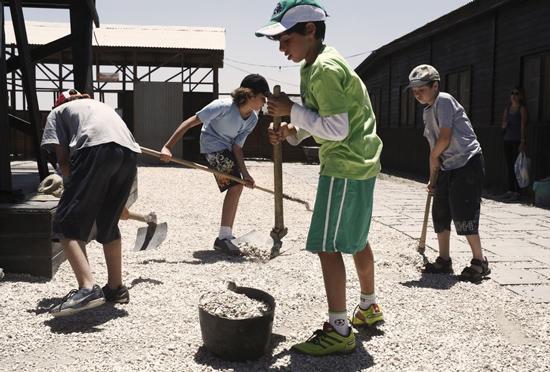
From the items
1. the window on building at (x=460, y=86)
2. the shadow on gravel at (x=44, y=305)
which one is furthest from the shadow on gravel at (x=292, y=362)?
the window on building at (x=460, y=86)

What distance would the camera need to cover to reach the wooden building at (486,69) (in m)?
10.7

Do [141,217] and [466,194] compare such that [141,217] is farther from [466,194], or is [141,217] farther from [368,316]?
[466,194]

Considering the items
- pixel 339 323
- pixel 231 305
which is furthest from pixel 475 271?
pixel 231 305

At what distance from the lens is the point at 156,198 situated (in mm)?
9945

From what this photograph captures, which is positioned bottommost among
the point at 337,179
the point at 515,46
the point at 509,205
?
the point at 509,205

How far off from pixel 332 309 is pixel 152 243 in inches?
102

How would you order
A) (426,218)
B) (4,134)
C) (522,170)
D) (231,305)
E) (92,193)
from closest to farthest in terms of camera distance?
(231,305) → (92,193) → (4,134) → (426,218) → (522,170)

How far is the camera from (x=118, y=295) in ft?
13.0

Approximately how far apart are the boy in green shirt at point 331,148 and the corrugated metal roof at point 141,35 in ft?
53.0

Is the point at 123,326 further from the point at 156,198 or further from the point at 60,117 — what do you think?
the point at 156,198

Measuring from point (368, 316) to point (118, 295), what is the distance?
5.31 ft

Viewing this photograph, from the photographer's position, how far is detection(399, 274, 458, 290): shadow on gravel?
4.61 m

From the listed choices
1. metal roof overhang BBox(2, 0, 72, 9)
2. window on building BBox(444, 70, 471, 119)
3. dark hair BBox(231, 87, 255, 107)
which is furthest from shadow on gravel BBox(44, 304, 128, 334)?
window on building BBox(444, 70, 471, 119)

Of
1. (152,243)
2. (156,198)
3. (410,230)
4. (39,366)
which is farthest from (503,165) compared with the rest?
(39,366)
